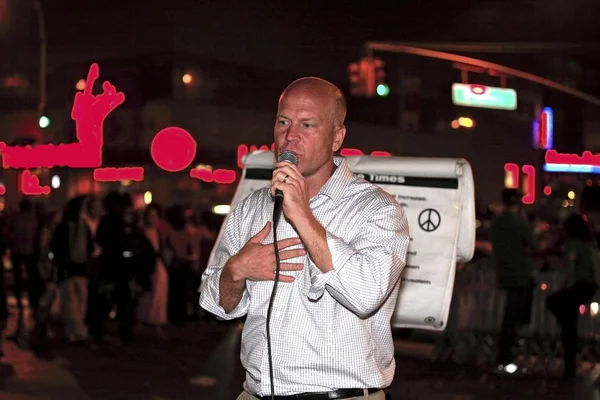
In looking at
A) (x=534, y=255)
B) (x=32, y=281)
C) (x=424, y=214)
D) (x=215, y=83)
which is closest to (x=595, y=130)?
(x=215, y=83)

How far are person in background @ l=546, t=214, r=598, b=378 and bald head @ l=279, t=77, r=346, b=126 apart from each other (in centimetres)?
727

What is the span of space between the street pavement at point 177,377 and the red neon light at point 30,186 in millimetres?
21543

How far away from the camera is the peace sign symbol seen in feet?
16.8

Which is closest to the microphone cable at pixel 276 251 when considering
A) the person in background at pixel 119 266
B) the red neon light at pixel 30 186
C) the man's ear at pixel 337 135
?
the man's ear at pixel 337 135

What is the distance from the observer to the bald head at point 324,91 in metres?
3.26

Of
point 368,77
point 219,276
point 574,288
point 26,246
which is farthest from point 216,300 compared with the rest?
point 368,77

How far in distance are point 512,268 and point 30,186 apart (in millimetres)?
26418

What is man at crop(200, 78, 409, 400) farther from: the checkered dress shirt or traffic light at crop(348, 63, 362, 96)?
traffic light at crop(348, 63, 362, 96)

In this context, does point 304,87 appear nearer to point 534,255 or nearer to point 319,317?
point 319,317

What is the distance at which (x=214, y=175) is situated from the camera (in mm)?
33031

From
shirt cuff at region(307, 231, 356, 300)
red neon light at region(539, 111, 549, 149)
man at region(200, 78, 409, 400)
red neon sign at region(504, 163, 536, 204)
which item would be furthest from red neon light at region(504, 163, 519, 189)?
shirt cuff at region(307, 231, 356, 300)

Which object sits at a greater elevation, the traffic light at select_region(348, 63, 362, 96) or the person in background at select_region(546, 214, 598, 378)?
the traffic light at select_region(348, 63, 362, 96)

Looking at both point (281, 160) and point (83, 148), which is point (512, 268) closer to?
point (281, 160)

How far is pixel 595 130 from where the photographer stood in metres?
49.6
